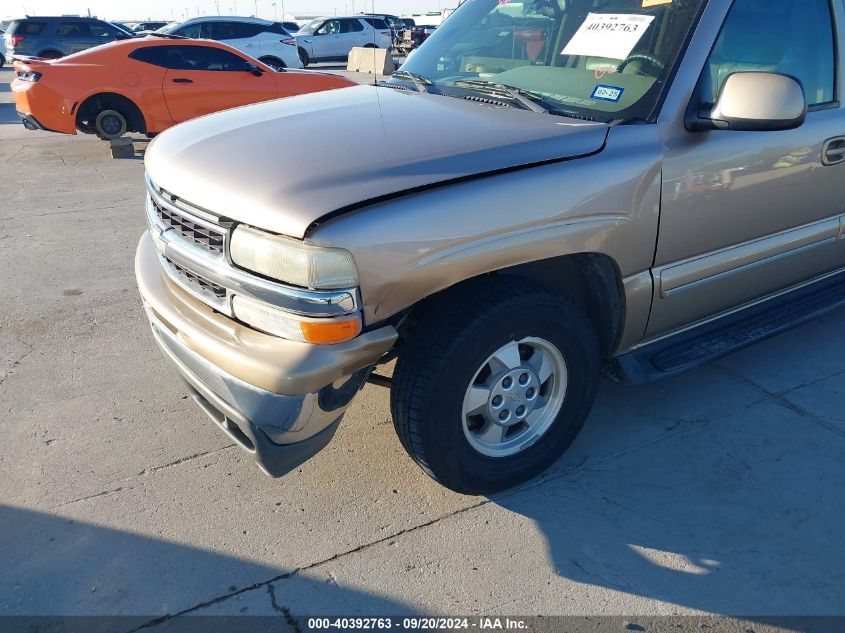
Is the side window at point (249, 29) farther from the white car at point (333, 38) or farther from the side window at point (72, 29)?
the white car at point (333, 38)

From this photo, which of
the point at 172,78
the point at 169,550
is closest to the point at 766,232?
the point at 169,550

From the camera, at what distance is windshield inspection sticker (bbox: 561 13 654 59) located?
9.37ft

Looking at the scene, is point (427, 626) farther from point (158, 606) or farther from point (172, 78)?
point (172, 78)

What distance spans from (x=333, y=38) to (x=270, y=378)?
1004 inches

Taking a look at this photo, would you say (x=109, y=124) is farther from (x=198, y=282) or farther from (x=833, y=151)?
(x=833, y=151)

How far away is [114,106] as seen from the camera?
9.70 m

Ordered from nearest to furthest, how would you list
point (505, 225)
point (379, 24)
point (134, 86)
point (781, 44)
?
point (505, 225)
point (781, 44)
point (134, 86)
point (379, 24)

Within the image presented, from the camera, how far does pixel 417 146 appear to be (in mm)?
2398

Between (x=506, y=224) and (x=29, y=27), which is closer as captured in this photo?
(x=506, y=224)

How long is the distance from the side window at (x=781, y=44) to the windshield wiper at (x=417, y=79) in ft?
4.06

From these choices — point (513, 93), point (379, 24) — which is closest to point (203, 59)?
point (513, 93)

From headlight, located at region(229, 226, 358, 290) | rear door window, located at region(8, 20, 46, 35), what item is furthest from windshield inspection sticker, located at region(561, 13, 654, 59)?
rear door window, located at region(8, 20, 46, 35)

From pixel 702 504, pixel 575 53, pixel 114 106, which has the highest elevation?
pixel 575 53

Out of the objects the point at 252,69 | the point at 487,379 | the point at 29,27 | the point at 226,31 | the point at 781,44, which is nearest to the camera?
the point at 487,379
